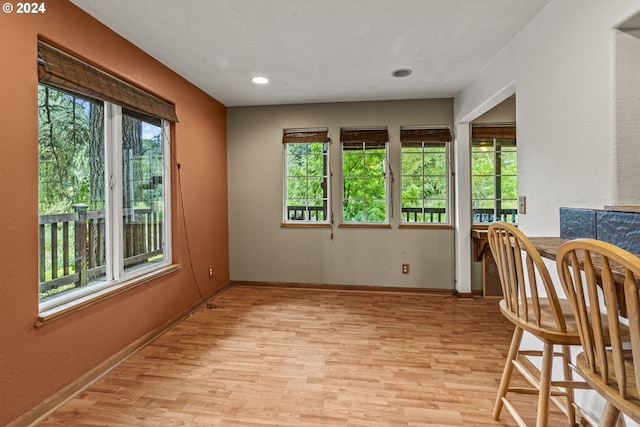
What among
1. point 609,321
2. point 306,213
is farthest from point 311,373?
point 306,213

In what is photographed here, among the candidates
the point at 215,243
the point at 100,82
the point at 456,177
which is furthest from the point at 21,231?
the point at 456,177

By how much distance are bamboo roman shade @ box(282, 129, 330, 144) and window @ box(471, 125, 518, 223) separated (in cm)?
185

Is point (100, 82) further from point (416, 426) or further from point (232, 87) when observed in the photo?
point (416, 426)

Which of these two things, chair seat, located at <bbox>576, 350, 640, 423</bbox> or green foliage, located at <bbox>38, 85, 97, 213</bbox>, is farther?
green foliage, located at <bbox>38, 85, 97, 213</bbox>

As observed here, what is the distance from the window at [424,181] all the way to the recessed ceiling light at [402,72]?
2.95 feet

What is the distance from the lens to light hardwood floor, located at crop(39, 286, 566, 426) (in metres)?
1.64

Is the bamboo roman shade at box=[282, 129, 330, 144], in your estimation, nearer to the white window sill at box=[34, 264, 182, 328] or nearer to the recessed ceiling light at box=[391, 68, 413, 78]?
the recessed ceiling light at box=[391, 68, 413, 78]

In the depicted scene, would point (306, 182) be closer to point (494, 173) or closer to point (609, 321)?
point (494, 173)

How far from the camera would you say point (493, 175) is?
12.3 feet

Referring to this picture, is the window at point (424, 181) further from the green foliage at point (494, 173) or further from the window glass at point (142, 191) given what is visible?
the window glass at point (142, 191)

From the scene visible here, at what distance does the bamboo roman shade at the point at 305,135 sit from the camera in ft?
12.8

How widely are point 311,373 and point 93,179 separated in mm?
2040

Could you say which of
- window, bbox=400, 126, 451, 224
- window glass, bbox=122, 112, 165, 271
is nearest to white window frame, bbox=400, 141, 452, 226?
window, bbox=400, 126, 451, 224

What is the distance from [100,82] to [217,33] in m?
0.87
